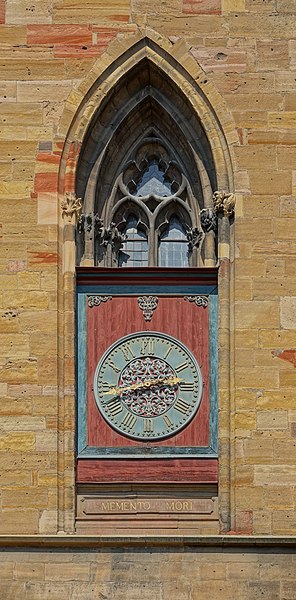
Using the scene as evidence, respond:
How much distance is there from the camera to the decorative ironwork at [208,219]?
17.9 metres

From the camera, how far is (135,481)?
17.3 m

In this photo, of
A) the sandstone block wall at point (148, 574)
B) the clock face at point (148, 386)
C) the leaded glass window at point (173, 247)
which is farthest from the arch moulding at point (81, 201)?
the leaded glass window at point (173, 247)

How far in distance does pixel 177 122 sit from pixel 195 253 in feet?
4.17

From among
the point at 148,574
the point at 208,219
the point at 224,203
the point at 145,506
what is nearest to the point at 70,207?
the point at 208,219

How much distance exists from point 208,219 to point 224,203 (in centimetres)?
36

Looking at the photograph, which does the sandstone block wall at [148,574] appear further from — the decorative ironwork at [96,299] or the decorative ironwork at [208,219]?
the decorative ironwork at [208,219]

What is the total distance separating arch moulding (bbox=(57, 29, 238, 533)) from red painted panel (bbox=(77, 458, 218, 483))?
149mm

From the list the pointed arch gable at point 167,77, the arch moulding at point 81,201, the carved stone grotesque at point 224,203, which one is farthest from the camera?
the pointed arch gable at point 167,77

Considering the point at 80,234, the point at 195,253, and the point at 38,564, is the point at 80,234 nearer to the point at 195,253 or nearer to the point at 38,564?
the point at 195,253

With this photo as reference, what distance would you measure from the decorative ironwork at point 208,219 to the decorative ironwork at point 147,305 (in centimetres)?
87

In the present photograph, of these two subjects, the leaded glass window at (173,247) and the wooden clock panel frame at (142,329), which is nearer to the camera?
the wooden clock panel frame at (142,329)

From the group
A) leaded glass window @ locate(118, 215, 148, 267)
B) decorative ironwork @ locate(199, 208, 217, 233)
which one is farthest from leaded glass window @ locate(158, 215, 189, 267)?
decorative ironwork @ locate(199, 208, 217, 233)

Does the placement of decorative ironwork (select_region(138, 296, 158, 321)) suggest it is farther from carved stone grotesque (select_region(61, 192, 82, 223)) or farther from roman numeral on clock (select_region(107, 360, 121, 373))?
carved stone grotesque (select_region(61, 192, 82, 223))

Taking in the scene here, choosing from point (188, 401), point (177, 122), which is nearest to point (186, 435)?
point (188, 401)
